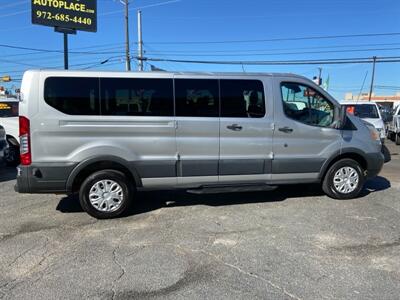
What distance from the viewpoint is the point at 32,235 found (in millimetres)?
5473

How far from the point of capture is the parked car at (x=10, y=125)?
1138 cm

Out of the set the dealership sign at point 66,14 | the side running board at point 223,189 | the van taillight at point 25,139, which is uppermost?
the dealership sign at point 66,14

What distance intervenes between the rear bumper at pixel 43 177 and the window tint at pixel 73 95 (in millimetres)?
797

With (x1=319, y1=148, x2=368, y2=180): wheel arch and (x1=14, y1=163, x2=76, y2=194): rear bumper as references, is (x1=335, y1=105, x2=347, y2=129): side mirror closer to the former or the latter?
(x1=319, y1=148, x2=368, y2=180): wheel arch

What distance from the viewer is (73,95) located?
5938mm

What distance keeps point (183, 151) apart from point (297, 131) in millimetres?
1928

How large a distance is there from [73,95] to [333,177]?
442cm

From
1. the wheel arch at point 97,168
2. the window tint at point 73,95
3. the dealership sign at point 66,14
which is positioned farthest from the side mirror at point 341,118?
the dealership sign at point 66,14

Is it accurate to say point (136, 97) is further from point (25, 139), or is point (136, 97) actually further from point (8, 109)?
point (8, 109)

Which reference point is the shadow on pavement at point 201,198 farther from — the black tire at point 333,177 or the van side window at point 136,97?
the van side window at point 136,97

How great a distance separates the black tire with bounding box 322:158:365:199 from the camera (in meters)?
7.17

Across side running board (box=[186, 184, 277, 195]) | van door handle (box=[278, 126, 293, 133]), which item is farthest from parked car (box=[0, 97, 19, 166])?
van door handle (box=[278, 126, 293, 133])

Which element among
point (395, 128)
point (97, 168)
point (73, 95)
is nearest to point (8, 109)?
point (73, 95)

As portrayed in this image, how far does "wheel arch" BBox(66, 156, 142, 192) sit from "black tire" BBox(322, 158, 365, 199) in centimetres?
320
